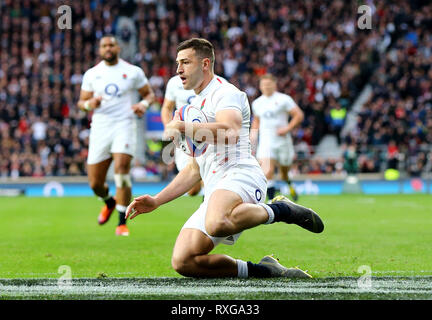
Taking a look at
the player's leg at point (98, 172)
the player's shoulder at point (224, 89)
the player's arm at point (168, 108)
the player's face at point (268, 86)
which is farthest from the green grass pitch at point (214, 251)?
the player's face at point (268, 86)

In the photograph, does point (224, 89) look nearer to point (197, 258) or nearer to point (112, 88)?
point (197, 258)

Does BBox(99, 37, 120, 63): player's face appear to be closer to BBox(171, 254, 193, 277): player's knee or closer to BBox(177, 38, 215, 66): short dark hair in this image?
BBox(177, 38, 215, 66): short dark hair

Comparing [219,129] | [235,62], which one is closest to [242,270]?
[219,129]

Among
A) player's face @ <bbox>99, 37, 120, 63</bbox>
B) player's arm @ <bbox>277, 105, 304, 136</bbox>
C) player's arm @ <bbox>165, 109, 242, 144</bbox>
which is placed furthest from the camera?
player's arm @ <bbox>277, 105, 304, 136</bbox>

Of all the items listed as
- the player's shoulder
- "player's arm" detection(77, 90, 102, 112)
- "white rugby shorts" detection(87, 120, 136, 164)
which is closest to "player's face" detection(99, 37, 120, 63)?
"player's arm" detection(77, 90, 102, 112)

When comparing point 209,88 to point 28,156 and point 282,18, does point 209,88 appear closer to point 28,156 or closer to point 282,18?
point 28,156

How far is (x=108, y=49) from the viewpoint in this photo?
10.2 m

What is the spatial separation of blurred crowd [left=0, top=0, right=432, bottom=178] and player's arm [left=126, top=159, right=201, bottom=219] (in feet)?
58.5

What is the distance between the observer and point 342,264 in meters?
6.79

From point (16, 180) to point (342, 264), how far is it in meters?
18.4

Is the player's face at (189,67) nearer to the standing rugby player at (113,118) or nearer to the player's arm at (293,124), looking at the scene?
the standing rugby player at (113,118)

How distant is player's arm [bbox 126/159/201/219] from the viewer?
5648mm

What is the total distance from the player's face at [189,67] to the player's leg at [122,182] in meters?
4.40
